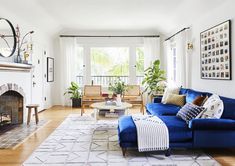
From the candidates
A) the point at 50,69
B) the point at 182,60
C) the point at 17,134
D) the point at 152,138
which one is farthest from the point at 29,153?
the point at 50,69

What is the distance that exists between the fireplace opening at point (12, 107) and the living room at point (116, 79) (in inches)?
0.8

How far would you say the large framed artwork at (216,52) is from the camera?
4.22 metres

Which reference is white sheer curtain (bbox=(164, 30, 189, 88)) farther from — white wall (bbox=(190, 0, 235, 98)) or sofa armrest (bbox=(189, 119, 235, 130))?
sofa armrest (bbox=(189, 119, 235, 130))

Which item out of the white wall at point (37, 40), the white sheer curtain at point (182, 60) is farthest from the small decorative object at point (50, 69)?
the white sheer curtain at point (182, 60)

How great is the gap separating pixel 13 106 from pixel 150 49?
16.1ft

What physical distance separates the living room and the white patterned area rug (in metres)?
0.01

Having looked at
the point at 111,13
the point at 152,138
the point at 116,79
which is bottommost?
the point at 152,138

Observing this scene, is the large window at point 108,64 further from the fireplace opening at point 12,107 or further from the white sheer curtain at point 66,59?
the fireplace opening at point 12,107

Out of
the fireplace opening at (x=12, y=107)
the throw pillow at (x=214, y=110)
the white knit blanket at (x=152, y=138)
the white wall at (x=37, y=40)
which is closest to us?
the white knit blanket at (x=152, y=138)

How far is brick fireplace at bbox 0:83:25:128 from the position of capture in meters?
5.40

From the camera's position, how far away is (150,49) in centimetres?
872

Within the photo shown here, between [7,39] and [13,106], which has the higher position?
[7,39]

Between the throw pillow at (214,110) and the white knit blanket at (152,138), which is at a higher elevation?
the throw pillow at (214,110)

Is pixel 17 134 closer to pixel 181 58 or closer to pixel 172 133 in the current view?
pixel 172 133
